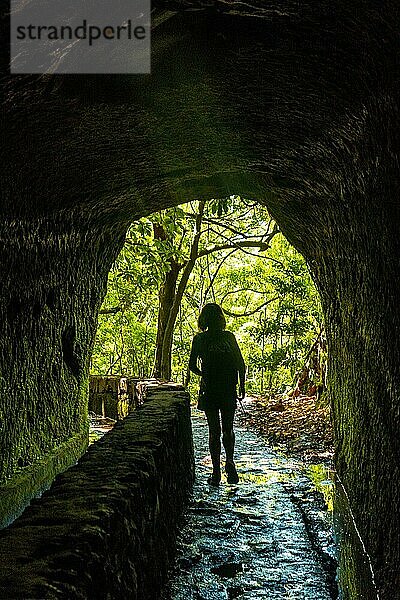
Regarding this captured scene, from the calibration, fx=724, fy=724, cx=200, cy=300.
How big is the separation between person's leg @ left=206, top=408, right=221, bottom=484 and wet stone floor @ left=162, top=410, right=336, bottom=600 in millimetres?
138

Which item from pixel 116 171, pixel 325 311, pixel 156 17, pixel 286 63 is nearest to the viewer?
pixel 156 17

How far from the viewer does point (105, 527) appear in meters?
3.65

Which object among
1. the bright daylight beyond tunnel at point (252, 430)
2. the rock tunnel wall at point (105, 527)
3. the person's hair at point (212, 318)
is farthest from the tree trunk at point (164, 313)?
the rock tunnel wall at point (105, 527)

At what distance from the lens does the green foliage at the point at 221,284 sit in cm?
1324

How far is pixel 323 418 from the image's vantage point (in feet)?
44.3

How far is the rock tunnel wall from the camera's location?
304 cm

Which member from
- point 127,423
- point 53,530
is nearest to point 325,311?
point 127,423

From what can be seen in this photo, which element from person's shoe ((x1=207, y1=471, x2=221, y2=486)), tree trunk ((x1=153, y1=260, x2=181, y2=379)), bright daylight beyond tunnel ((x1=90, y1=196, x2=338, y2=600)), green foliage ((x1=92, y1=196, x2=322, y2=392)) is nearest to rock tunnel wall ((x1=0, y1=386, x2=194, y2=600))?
bright daylight beyond tunnel ((x1=90, y1=196, x2=338, y2=600))

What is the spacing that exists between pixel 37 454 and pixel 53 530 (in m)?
4.08

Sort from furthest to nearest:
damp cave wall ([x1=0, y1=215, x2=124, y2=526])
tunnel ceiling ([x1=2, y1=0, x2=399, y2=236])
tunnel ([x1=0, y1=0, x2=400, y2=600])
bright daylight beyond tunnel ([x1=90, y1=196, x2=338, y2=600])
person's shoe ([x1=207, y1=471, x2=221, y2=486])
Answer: person's shoe ([x1=207, y1=471, x2=221, y2=486]) → damp cave wall ([x1=0, y1=215, x2=124, y2=526]) → bright daylight beyond tunnel ([x1=90, y1=196, x2=338, y2=600]) → tunnel ([x1=0, y1=0, x2=400, y2=600]) → tunnel ceiling ([x1=2, y1=0, x2=399, y2=236])

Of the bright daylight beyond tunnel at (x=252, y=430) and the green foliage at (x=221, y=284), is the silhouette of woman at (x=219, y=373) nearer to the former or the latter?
the bright daylight beyond tunnel at (x=252, y=430)

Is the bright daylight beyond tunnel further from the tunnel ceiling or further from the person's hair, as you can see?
the tunnel ceiling

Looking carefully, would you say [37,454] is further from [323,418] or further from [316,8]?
[323,418]

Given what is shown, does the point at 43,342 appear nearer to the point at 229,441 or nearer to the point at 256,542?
the point at 229,441
